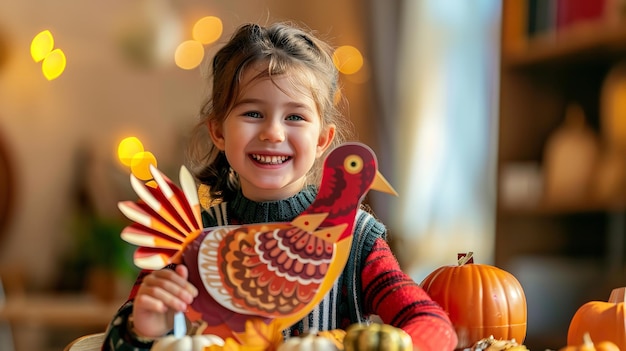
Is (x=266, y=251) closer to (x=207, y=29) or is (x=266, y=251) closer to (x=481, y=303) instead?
(x=481, y=303)

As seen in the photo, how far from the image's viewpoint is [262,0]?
3580mm

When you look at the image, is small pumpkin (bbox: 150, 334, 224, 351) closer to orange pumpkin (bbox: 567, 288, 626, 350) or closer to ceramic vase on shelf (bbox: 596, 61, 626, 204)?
orange pumpkin (bbox: 567, 288, 626, 350)

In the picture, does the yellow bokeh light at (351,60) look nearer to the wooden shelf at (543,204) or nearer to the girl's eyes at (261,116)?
the wooden shelf at (543,204)

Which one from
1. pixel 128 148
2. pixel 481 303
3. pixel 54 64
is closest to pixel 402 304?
pixel 481 303

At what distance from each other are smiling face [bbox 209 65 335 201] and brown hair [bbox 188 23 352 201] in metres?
0.01

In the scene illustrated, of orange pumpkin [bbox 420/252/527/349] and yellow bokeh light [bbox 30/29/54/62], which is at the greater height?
yellow bokeh light [bbox 30/29/54/62]

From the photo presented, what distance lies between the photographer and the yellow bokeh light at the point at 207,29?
11.7ft

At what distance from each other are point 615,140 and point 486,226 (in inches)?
30.7

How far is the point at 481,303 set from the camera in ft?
2.86

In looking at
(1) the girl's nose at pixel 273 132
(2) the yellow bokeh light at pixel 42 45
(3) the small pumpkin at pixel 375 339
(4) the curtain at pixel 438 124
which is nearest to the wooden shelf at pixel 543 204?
(4) the curtain at pixel 438 124

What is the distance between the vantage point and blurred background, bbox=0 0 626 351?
2383 mm

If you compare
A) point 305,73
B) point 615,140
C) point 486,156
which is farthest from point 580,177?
point 305,73

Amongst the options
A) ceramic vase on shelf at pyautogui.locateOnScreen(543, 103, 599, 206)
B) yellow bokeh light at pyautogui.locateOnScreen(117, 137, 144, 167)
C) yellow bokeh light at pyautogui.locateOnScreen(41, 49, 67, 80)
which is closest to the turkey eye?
ceramic vase on shelf at pyautogui.locateOnScreen(543, 103, 599, 206)

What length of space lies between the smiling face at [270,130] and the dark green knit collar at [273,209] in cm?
5
